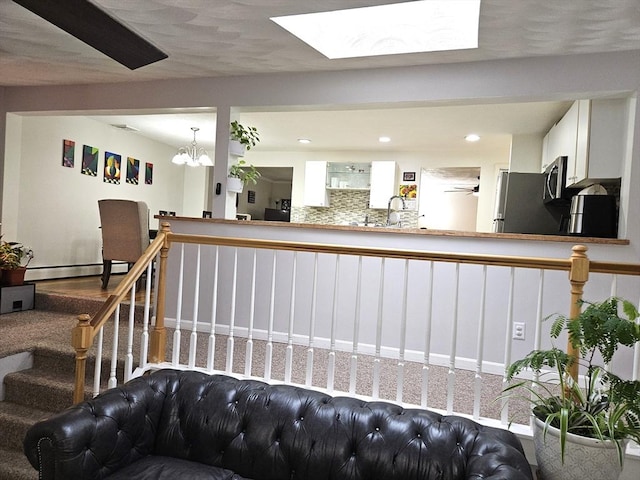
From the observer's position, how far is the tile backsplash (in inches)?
293

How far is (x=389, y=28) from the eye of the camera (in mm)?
3383

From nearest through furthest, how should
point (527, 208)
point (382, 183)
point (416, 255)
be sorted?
point (416, 255) → point (527, 208) → point (382, 183)

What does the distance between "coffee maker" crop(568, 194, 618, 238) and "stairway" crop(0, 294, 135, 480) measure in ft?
11.6

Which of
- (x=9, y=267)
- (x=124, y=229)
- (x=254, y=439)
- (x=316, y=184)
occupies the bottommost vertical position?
(x=254, y=439)

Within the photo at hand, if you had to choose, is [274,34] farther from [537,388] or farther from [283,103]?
[537,388]

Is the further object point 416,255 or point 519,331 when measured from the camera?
point 519,331

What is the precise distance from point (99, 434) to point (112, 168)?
5.57m

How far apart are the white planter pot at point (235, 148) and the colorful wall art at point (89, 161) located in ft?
10.3

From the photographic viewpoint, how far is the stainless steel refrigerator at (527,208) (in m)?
4.89

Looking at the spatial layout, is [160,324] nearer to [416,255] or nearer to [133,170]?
[416,255]

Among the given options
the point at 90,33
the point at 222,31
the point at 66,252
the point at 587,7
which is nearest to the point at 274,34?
the point at 222,31

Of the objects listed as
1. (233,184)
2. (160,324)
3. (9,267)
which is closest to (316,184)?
(233,184)

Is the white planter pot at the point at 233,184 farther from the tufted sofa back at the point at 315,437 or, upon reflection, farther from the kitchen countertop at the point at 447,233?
the tufted sofa back at the point at 315,437

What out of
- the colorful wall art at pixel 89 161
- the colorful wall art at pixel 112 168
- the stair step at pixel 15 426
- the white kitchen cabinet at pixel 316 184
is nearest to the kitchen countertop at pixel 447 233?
the stair step at pixel 15 426
